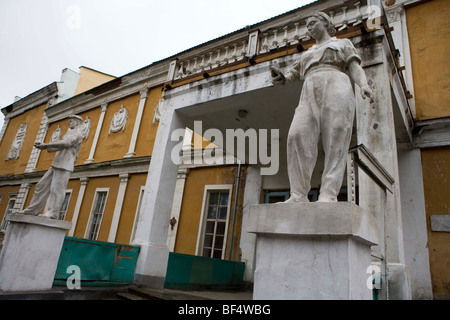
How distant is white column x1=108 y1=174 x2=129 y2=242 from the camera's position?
12219 mm

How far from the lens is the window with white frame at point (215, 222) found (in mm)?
9695

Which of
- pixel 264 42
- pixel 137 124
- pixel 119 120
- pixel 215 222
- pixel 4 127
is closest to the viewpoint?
pixel 264 42

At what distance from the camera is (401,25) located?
783cm

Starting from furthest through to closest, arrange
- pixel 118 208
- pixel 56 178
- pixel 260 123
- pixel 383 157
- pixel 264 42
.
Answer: pixel 118 208 → pixel 260 123 → pixel 264 42 → pixel 56 178 → pixel 383 157

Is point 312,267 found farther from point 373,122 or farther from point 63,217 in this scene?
point 63,217

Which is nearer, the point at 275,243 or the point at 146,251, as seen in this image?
the point at 275,243

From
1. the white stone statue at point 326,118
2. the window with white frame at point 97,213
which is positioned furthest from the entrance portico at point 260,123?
the window with white frame at point 97,213

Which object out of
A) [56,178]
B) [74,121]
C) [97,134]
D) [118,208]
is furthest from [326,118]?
[97,134]

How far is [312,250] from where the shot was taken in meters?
2.26

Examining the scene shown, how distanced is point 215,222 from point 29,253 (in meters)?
5.92

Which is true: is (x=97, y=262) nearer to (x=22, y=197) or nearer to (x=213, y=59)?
(x=213, y=59)

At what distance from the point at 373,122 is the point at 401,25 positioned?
5.06 m
